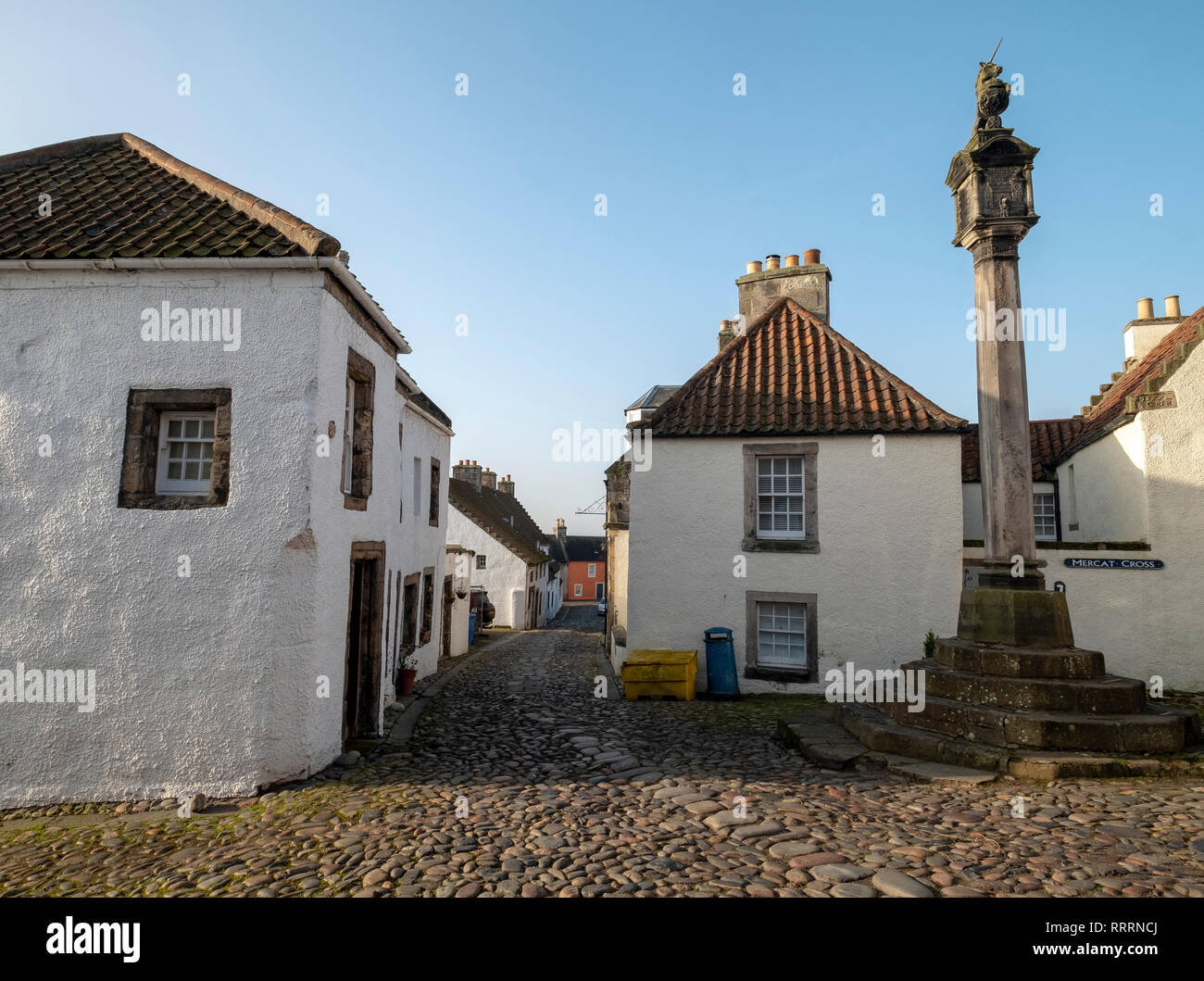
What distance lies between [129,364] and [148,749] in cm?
413

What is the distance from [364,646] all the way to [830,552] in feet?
26.7

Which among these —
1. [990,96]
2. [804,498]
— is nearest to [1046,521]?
[804,498]

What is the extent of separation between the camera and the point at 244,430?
760 centimetres

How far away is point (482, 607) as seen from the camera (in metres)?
29.7

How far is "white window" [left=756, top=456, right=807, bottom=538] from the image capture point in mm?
13102

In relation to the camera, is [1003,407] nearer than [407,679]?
Yes

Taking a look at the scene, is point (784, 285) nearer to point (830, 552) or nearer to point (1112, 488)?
point (830, 552)

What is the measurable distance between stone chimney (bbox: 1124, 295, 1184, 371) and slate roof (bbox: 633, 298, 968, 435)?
368 inches

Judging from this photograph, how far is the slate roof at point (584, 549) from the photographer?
218 ft

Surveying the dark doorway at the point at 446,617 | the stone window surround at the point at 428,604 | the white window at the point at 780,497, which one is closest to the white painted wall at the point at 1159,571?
the white window at the point at 780,497

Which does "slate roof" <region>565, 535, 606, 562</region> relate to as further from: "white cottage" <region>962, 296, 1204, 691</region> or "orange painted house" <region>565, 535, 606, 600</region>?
"white cottage" <region>962, 296, 1204, 691</region>

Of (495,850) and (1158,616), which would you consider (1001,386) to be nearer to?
(1158,616)

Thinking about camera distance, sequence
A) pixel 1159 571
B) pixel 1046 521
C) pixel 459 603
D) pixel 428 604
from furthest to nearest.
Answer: pixel 459 603, pixel 1046 521, pixel 428 604, pixel 1159 571
